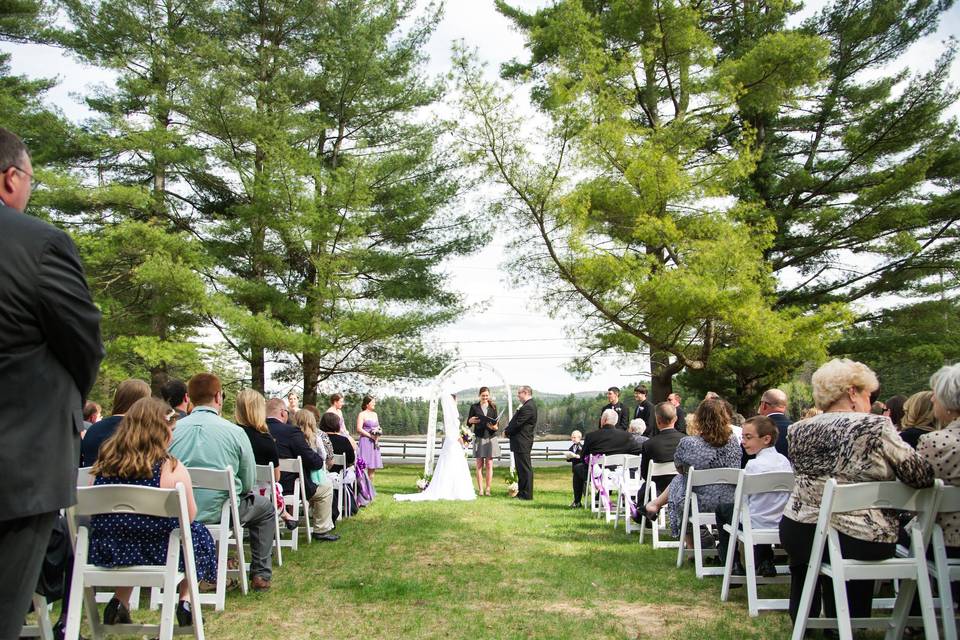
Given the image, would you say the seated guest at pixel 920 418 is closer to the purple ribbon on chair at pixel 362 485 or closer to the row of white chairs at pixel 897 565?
the row of white chairs at pixel 897 565

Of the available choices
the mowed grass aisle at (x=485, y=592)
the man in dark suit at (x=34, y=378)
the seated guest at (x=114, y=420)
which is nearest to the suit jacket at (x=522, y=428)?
the mowed grass aisle at (x=485, y=592)

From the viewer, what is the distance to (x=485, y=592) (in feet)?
17.9

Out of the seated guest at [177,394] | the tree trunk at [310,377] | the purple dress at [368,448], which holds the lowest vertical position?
the purple dress at [368,448]

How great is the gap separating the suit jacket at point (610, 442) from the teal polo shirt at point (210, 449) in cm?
566

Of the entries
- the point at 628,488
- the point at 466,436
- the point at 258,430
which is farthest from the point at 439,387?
the point at 258,430

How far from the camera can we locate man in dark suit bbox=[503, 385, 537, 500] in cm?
1250

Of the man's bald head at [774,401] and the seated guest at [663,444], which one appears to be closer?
the man's bald head at [774,401]

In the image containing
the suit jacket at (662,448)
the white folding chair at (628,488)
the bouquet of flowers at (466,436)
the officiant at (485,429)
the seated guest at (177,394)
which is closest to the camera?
the seated guest at (177,394)

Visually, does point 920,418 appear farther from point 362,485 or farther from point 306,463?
point 362,485

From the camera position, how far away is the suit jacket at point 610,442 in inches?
393

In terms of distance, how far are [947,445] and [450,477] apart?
969 cm

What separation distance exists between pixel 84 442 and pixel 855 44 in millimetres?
20619

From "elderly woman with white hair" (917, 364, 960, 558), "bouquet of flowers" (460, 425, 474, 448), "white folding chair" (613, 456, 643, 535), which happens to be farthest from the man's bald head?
"bouquet of flowers" (460, 425, 474, 448)

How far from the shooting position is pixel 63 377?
189 cm
